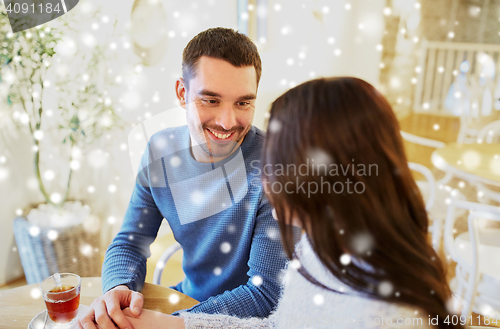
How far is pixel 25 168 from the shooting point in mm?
1865

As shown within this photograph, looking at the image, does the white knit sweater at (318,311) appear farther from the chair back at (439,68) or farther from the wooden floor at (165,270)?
the chair back at (439,68)

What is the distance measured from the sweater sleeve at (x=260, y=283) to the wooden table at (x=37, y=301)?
59mm

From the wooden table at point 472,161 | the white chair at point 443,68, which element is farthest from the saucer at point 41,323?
the white chair at point 443,68

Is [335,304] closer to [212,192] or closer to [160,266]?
[212,192]

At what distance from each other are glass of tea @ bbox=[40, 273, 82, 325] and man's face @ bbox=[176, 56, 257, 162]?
0.46m

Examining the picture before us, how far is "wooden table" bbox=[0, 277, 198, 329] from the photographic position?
2.42 feet

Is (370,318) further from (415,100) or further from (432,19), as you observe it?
(432,19)

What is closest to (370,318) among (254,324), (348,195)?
(348,195)

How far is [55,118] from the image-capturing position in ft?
6.21

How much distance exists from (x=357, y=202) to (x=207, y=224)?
526 millimetres

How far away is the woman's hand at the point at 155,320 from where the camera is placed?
2.33 ft

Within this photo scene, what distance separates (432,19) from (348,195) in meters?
6.53

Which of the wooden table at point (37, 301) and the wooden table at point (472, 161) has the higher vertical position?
the wooden table at point (37, 301)

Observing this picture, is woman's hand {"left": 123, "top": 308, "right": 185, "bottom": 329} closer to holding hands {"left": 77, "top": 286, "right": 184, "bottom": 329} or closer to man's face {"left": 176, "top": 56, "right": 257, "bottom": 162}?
holding hands {"left": 77, "top": 286, "right": 184, "bottom": 329}
